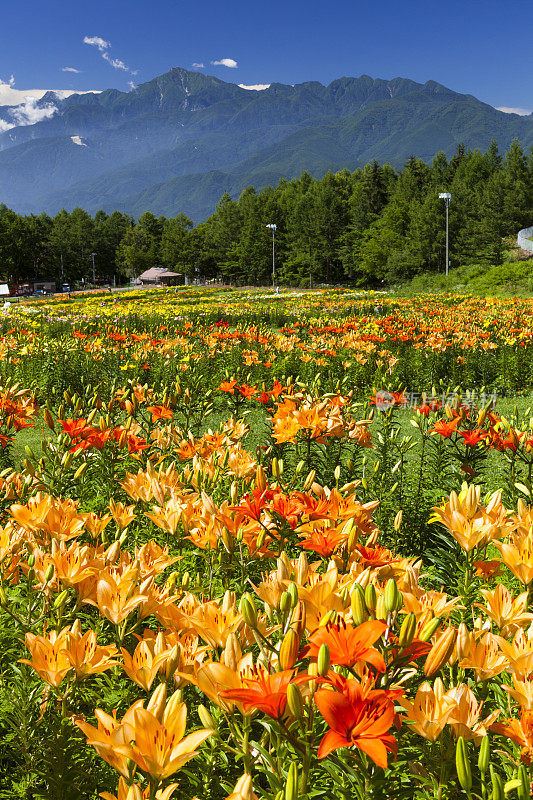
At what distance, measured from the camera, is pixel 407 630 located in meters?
0.93

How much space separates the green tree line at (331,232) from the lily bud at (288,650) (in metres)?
43.3

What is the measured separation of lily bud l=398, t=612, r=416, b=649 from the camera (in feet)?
3.01

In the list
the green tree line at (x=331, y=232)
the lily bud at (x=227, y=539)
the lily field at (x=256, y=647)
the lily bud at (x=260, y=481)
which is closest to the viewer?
the lily field at (x=256, y=647)

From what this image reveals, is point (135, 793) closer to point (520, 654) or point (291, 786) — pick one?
point (291, 786)

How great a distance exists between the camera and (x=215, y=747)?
108cm

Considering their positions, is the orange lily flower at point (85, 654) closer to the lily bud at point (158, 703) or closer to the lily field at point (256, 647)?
the lily field at point (256, 647)

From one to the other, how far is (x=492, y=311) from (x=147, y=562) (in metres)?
12.0

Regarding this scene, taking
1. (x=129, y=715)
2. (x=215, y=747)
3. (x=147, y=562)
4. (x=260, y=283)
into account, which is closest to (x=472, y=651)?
(x=215, y=747)

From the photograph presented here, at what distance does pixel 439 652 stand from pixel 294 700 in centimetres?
33

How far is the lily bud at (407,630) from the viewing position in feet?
3.01

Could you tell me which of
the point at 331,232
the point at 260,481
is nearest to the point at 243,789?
the point at 260,481

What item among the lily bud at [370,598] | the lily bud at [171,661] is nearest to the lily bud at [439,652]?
the lily bud at [370,598]

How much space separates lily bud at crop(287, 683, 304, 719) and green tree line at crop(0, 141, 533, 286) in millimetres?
43352

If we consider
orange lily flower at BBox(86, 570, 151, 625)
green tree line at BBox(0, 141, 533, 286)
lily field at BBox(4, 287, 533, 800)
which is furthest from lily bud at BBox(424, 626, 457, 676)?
green tree line at BBox(0, 141, 533, 286)
